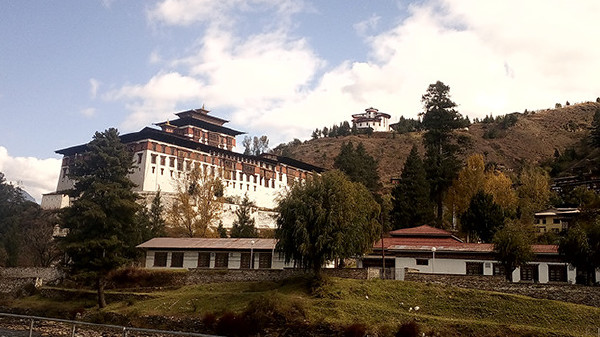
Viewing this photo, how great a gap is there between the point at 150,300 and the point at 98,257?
597 centimetres

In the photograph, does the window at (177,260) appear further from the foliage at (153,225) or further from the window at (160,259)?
the foliage at (153,225)

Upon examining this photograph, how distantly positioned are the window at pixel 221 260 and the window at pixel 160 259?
16.1ft

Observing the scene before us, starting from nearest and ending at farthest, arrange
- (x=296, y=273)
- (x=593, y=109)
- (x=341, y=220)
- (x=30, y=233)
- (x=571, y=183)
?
(x=341, y=220) < (x=296, y=273) < (x=30, y=233) < (x=571, y=183) < (x=593, y=109)

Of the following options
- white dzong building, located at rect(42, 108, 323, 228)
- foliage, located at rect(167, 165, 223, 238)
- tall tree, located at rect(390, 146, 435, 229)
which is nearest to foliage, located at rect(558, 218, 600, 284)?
tall tree, located at rect(390, 146, 435, 229)

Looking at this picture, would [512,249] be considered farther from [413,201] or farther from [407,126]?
[407,126]

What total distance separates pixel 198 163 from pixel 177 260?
38.0m

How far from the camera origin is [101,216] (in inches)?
1789

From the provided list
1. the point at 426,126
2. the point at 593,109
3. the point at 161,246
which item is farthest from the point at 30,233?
the point at 593,109

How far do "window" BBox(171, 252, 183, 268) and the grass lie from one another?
362 inches

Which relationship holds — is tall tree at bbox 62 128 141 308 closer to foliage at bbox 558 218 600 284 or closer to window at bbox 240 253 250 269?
window at bbox 240 253 250 269

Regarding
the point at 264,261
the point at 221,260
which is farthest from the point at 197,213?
the point at 264,261

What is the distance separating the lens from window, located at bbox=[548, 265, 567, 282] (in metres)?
43.9

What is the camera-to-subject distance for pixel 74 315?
43.5 m

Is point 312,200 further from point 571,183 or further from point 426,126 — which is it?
point 571,183
